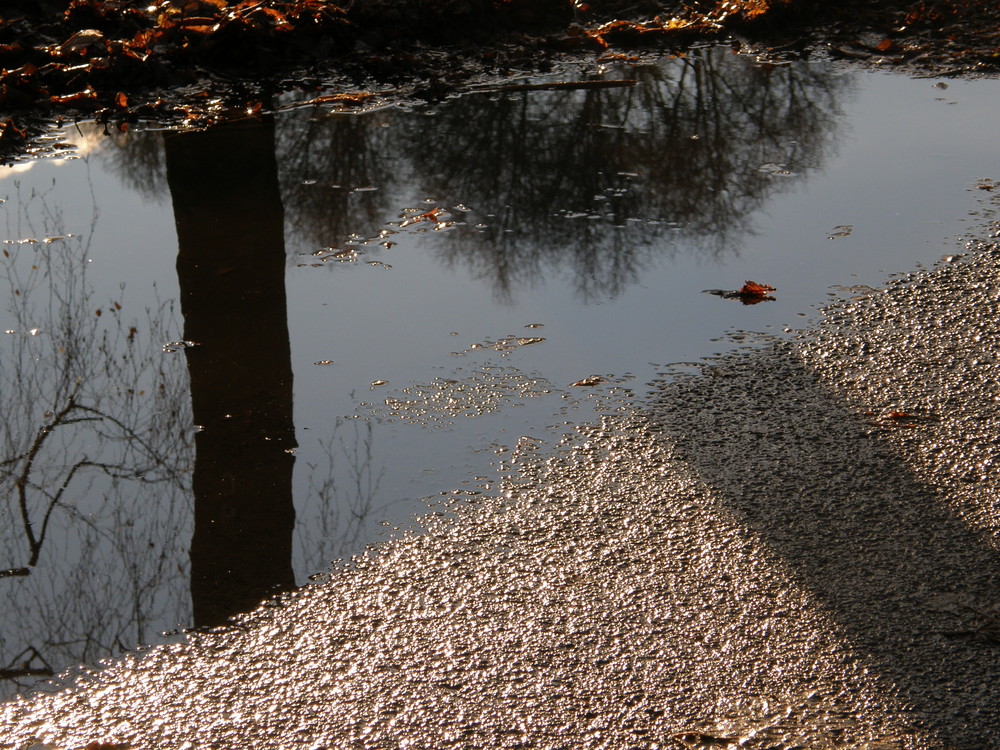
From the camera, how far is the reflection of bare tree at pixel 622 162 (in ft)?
16.6

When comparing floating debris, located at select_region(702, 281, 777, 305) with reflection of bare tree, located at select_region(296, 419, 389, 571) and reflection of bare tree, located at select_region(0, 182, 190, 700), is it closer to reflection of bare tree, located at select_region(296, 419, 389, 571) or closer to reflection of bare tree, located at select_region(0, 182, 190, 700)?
reflection of bare tree, located at select_region(296, 419, 389, 571)

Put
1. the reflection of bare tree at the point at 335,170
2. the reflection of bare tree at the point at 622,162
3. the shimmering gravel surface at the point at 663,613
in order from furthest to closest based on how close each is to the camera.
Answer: the reflection of bare tree at the point at 335,170
the reflection of bare tree at the point at 622,162
the shimmering gravel surface at the point at 663,613

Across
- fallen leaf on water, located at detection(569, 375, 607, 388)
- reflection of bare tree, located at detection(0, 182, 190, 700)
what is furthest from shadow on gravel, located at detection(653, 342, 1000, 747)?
reflection of bare tree, located at detection(0, 182, 190, 700)

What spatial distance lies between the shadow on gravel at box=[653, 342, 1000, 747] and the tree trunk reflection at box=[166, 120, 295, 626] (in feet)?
4.54

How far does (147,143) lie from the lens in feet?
21.0

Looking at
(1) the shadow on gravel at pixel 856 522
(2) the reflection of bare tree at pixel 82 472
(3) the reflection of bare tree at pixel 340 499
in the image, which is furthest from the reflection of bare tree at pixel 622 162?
(2) the reflection of bare tree at pixel 82 472

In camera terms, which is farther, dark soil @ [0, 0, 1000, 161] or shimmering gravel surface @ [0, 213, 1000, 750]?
dark soil @ [0, 0, 1000, 161]

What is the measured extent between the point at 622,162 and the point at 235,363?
290cm

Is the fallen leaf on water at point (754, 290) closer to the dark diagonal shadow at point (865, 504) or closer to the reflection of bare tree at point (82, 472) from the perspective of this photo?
the dark diagonal shadow at point (865, 504)

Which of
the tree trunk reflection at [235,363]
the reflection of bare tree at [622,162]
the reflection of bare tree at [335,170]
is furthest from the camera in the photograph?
the reflection of bare tree at [335,170]

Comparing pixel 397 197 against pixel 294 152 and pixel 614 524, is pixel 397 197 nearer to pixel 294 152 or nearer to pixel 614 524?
pixel 294 152

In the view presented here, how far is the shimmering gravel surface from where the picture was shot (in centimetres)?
244

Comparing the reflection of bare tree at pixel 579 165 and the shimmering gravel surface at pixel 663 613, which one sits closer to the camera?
the shimmering gravel surface at pixel 663 613

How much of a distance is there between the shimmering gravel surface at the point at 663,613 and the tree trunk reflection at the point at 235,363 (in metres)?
0.29
